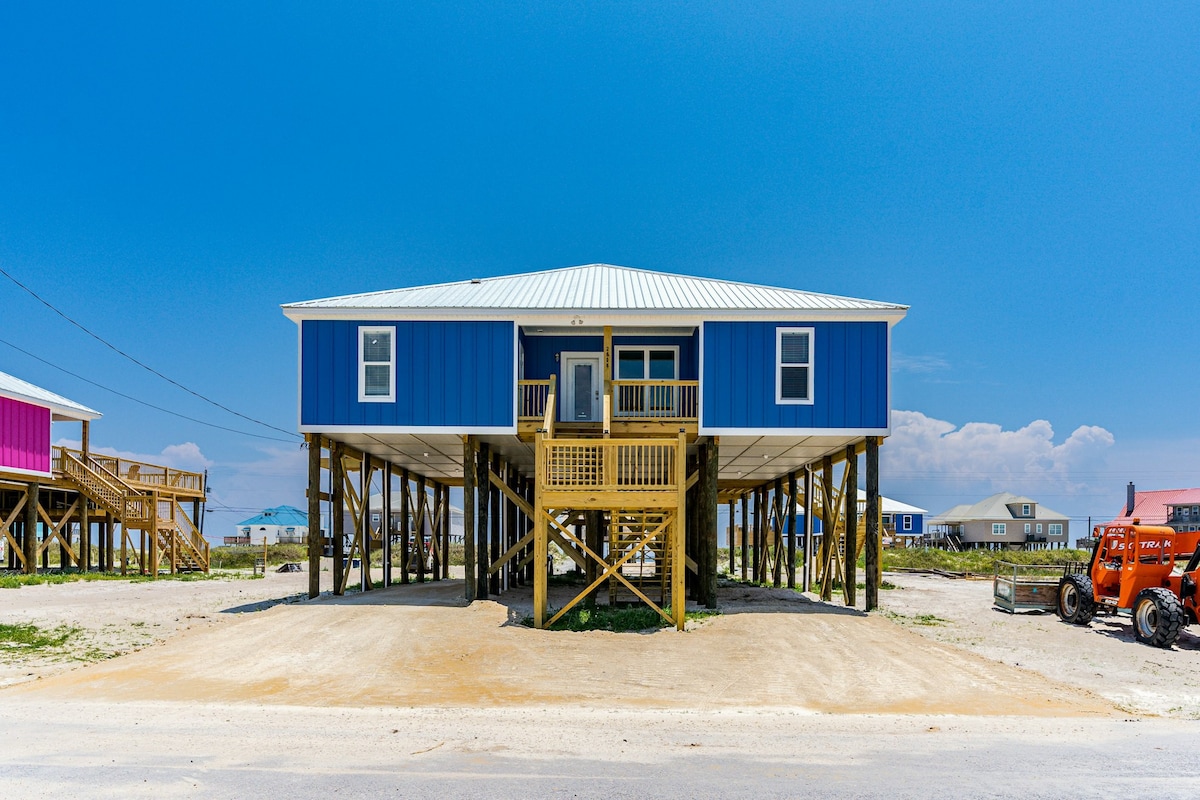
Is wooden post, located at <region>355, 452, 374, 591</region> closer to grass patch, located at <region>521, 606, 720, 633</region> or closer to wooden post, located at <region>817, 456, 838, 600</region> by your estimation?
grass patch, located at <region>521, 606, 720, 633</region>

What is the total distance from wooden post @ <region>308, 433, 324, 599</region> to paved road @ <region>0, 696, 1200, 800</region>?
11452 mm

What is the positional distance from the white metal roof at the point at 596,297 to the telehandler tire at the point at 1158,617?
8286 millimetres

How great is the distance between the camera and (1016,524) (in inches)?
3319

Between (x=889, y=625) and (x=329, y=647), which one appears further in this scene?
(x=889, y=625)

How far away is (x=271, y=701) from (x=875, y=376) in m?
15.6

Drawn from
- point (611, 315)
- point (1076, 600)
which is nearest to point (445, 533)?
point (611, 315)

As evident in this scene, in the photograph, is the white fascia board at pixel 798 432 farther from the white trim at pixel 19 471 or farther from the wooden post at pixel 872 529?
the white trim at pixel 19 471

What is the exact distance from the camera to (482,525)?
23.5 metres

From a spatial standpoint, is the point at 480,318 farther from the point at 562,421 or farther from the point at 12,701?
the point at 12,701

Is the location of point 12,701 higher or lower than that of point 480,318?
lower

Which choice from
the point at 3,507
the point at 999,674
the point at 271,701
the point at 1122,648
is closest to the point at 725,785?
the point at 271,701

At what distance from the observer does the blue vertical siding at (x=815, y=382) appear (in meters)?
22.2

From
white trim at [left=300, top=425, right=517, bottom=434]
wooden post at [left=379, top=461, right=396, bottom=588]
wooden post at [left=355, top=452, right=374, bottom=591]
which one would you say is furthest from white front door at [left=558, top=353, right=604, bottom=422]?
wooden post at [left=379, top=461, right=396, bottom=588]

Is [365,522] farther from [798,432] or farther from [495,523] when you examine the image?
[798,432]
